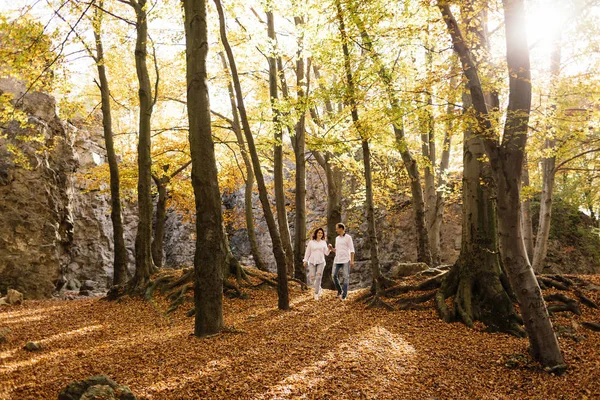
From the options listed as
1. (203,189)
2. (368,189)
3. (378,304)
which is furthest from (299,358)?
(368,189)

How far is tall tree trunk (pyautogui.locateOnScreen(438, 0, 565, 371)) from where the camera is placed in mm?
5207

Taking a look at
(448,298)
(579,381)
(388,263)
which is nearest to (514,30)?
(579,381)

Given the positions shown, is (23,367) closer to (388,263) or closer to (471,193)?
(471,193)

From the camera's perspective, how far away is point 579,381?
5.16m

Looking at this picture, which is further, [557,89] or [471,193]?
[557,89]

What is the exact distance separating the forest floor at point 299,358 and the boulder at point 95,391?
Answer: 351 millimetres

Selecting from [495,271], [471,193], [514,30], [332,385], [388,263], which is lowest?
[388,263]

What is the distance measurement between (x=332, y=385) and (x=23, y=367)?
407 cm

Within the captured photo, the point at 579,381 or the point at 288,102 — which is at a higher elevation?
the point at 288,102

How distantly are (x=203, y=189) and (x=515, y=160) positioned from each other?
4671mm

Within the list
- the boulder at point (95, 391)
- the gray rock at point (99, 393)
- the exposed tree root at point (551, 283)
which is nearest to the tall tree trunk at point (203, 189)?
the boulder at point (95, 391)

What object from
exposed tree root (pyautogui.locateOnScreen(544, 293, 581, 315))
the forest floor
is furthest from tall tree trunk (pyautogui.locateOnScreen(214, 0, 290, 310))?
exposed tree root (pyautogui.locateOnScreen(544, 293, 581, 315))

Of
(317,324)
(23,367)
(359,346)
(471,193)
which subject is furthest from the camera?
(471,193)

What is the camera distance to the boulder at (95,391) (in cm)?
374
